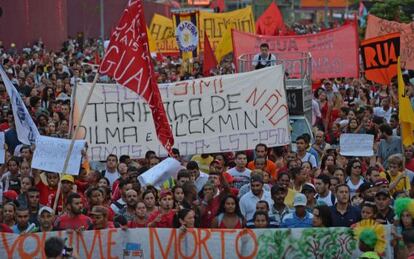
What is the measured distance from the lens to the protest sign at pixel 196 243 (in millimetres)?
11242

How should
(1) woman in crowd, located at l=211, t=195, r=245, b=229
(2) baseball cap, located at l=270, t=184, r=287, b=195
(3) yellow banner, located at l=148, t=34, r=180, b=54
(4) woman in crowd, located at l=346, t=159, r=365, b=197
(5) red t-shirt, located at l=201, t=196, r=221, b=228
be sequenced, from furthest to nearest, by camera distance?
(3) yellow banner, located at l=148, t=34, r=180, b=54
(4) woman in crowd, located at l=346, t=159, r=365, b=197
(2) baseball cap, located at l=270, t=184, r=287, b=195
(5) red t-shirt, located at l=201, t=196, r=221, b=228
(1) woman in crowd, located at l=211, t=195, r=245, b=229

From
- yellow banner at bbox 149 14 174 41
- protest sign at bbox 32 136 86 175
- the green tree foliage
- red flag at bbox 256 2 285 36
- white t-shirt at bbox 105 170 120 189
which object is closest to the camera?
protest sign at bbox 32 136 86 175

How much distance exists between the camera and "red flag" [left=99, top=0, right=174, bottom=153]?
42.7ft

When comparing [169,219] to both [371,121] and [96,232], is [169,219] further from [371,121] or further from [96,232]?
[371,121]

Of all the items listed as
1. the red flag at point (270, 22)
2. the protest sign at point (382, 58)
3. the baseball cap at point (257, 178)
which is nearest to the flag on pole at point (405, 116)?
the baseball cap at point (257, 178)

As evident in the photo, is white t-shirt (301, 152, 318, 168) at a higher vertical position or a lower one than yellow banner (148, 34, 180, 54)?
higher

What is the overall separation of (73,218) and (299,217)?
190cm

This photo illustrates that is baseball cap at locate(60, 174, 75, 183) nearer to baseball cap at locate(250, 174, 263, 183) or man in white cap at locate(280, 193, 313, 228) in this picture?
baseball cap at locate(250, 174, 263, 183)

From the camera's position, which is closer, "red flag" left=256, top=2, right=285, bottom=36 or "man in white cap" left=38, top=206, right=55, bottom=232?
"man in white cap" left=38, top=206, right=55, bottom=232

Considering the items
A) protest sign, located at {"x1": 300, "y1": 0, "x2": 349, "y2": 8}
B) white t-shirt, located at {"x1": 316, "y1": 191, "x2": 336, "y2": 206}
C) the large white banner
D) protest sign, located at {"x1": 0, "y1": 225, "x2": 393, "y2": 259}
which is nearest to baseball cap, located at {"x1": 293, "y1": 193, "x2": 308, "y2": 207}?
protest sign, located at {"x1": 0, "y1": 225, "x2": 393, "y2": 259}

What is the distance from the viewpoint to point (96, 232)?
11.4 meters

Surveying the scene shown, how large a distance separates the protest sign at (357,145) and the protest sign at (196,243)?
4.11 m

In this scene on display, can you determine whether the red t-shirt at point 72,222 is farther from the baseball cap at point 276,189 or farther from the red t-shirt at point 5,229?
the baseball cap at point 276,189

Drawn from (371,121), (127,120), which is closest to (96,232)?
(127,120)
